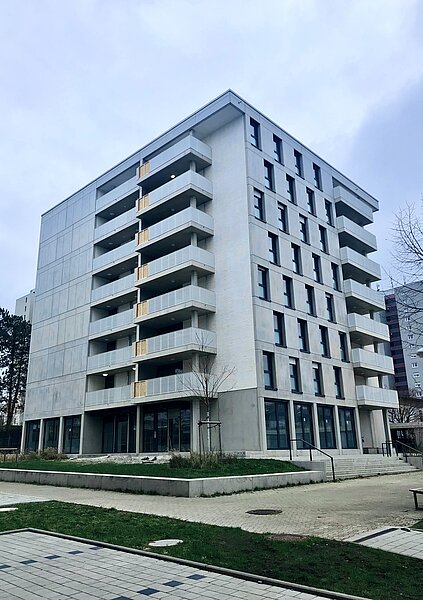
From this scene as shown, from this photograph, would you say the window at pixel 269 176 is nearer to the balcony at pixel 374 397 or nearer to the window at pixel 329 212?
the window at pixel 329 212

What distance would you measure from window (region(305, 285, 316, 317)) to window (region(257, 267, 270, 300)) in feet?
14.6

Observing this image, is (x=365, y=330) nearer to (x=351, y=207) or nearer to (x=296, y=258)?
(x=296, y=258)

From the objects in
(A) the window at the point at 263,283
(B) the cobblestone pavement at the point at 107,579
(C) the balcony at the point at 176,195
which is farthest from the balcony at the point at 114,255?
(B) the cobblestone pavement at the point at 107,579

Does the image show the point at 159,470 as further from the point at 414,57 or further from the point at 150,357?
the point at 414,57

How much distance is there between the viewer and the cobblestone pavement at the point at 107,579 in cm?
511

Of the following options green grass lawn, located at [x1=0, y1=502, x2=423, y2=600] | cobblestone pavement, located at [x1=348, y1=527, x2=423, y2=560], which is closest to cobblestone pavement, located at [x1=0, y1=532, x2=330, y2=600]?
green grass lawn, located at [x1=0, y1=502, x2=423, y2=600]

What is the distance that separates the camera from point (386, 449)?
32.9 meters

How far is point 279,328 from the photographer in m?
28.5

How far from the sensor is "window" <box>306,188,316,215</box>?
113 ft

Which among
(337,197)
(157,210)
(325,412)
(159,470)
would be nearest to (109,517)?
(159,470)

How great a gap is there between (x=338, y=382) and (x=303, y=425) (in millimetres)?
5617

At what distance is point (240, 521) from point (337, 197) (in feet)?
101

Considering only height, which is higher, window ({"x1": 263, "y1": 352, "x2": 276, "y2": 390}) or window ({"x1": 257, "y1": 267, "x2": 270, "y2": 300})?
window ({"x1": 257, "y1": 267, "x2": 270, "y2": 300})

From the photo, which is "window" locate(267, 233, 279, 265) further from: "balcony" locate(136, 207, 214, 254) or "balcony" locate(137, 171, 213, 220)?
"balcony" locate(137, 171, 213, 220)
